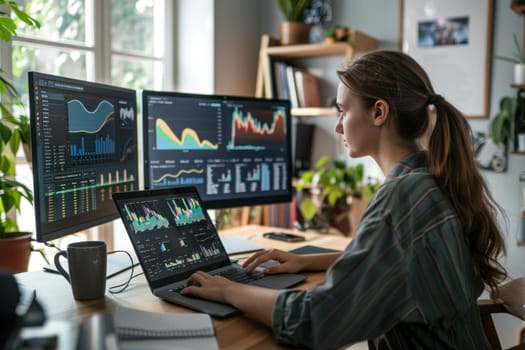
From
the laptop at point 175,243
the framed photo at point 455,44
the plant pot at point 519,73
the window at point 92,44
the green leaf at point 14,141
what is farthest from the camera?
the framed photo at point 455,44

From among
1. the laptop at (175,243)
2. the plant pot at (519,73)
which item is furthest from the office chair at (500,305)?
the plant pot at (519,73)

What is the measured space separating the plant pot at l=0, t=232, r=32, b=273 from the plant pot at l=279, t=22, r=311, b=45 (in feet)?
6.05

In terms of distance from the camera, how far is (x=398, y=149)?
1.15 metres

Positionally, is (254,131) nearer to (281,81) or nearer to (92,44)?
(92,44)

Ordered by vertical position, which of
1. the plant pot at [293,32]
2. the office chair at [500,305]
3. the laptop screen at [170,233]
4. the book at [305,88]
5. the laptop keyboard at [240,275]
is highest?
the plant pot at [293,32]

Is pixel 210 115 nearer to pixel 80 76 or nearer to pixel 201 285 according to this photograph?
pixel 201 285

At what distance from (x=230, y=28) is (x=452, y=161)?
7.13ft

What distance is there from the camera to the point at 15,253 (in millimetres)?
1559

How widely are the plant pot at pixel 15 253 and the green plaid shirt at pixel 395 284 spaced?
97 centimetres

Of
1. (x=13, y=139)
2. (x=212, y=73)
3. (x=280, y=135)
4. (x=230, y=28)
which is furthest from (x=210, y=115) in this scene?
(x=230, y=28)

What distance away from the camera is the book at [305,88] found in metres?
2.92

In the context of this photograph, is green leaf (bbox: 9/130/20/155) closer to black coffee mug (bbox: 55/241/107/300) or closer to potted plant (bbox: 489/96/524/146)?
black coffee mug (bbox: 55/241/107/300)

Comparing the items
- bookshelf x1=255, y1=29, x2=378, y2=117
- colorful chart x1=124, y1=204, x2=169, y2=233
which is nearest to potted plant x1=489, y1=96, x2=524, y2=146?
bookshelf x1=255, y1=29, x2=378, y2=117

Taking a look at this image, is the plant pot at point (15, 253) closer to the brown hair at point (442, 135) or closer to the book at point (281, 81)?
the brown hair at point (442, 135)
